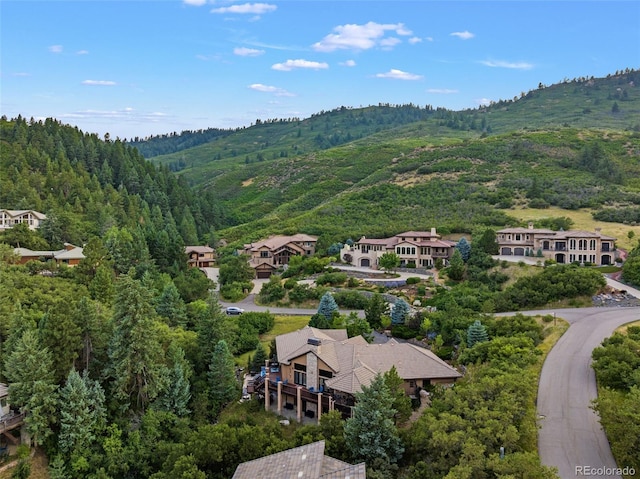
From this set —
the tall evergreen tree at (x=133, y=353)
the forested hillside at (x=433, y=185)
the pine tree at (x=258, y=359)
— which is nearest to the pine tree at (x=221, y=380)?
the tall evergreen tree at (x=133, y=353)

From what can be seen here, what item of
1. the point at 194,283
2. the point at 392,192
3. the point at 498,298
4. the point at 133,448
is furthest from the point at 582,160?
the point at 133,448

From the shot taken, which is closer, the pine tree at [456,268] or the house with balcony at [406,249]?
the pine tree at [456,268]

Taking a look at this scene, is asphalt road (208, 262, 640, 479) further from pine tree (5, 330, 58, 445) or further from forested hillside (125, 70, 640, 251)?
forested hillside (125, 70, 640, 251)

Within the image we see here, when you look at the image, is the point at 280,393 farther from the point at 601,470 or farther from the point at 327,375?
the point at 601,470

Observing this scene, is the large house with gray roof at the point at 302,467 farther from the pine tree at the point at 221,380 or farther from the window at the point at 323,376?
the pine tree at the point at 221,380

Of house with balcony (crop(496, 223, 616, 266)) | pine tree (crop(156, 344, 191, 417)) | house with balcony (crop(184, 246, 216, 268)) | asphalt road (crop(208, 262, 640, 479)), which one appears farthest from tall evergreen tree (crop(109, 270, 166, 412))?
house with balcony (crop(184, 246, 216, 268))

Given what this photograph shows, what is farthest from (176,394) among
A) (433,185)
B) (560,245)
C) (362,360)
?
(433,185)
